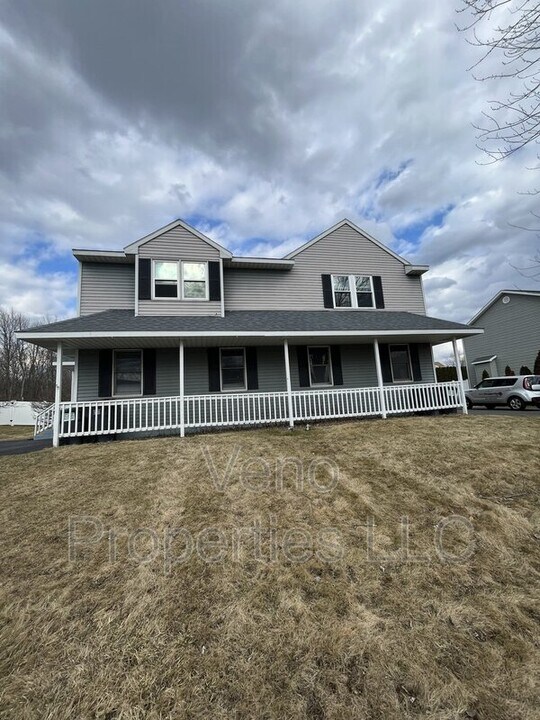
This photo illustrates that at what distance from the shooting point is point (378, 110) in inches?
376

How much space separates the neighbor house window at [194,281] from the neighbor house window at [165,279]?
0.30 metres

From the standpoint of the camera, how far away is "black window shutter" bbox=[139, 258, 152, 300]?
36.2 feet

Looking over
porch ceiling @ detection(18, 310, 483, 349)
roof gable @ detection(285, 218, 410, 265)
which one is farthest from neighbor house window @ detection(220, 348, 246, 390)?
roof gable @ detection(285, 218, 410, 265)

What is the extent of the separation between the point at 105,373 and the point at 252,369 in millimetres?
4561

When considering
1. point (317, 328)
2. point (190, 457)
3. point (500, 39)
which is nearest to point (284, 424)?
point (317, 328)

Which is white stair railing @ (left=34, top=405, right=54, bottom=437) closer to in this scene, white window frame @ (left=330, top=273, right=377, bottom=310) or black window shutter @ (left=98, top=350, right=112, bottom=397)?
black window shutter @ (left=98, top=350, right=112, bottom=397)

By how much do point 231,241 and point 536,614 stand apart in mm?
18755

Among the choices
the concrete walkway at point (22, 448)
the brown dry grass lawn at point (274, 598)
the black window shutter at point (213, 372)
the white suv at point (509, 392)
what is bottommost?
the brown dry grass lawn at point (274, 598)

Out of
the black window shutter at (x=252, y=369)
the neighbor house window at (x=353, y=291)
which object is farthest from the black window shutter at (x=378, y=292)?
the black window shutter at (x=252, y=369)

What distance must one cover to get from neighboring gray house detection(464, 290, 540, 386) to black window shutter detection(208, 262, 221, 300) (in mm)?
18361

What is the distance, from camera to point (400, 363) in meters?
13.1

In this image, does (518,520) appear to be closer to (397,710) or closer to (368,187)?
(397,710)

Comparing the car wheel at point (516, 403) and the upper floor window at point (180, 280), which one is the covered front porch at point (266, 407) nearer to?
the upper floor window at point (180, 280)

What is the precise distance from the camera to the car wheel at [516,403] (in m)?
15.0
